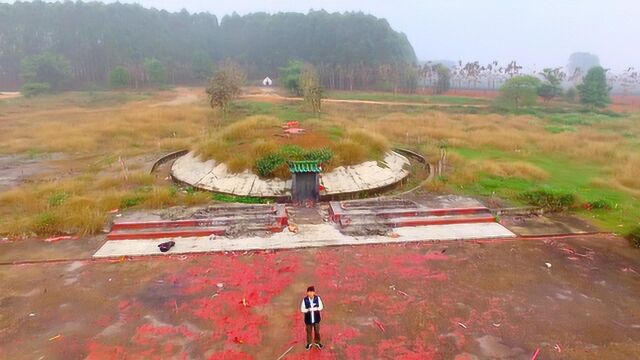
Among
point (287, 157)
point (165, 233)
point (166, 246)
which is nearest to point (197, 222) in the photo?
point (165, 233)

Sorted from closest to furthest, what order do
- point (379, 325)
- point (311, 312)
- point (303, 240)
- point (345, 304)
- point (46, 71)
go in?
1. point (311, 312)
2. point (379, 325)
3. point (345, 304)
4. point (303, 240)
5. point (46, 71)

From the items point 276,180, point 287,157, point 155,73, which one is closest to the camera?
point 276,180

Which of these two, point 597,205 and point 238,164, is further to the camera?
point 238,164

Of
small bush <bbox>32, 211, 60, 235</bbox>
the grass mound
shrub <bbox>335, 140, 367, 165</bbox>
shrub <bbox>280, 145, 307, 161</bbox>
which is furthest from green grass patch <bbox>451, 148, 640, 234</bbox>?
small bush <bbox>32, 211, 60, 235</bbox>

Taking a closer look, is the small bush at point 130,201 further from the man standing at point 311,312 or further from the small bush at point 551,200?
the small bush at point 551,200

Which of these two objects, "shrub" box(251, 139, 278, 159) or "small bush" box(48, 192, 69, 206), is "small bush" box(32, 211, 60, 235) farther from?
"shrub" box(251, 139, 278, 159)

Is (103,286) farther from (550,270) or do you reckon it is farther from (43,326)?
(550,270)

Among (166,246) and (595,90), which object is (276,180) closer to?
(166,246)

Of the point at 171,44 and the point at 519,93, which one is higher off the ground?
the point at 171,44
